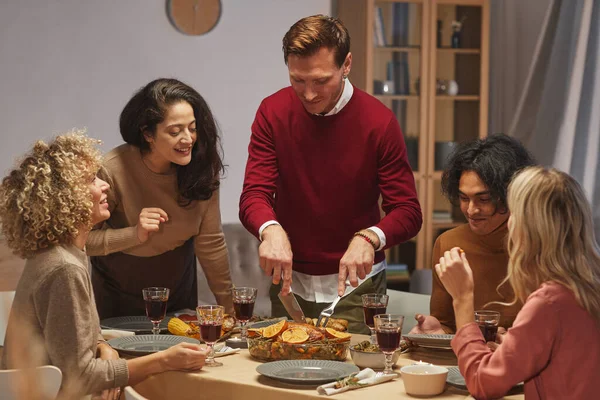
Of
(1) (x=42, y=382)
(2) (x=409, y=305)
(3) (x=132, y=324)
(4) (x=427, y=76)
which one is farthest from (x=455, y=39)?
(1) (x=42, y=382)

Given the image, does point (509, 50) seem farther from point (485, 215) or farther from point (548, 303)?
point (548, 303)

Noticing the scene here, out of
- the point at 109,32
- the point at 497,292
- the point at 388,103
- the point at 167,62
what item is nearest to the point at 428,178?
the point at 388,103

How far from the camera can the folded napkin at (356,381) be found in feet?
6.17

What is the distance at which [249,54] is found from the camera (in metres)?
5.21

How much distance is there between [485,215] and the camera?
8.45 feet

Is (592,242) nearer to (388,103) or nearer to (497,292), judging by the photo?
(497,292)

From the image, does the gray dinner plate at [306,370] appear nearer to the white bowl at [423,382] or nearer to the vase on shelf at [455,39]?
the white bowl at [423,382]

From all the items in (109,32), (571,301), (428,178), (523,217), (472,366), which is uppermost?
(109,32)

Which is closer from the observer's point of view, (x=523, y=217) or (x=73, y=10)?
(x=523, y=217)

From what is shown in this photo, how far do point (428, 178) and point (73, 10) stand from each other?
7.95ft

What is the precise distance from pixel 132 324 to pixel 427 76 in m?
3.38

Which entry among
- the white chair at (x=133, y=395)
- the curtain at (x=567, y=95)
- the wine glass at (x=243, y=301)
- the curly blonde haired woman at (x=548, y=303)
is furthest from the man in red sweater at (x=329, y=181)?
the curtain at (x=567, y=95)

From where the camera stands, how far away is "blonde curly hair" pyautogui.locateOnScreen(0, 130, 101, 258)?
201cm

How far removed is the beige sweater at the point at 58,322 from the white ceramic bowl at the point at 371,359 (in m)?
0.61
